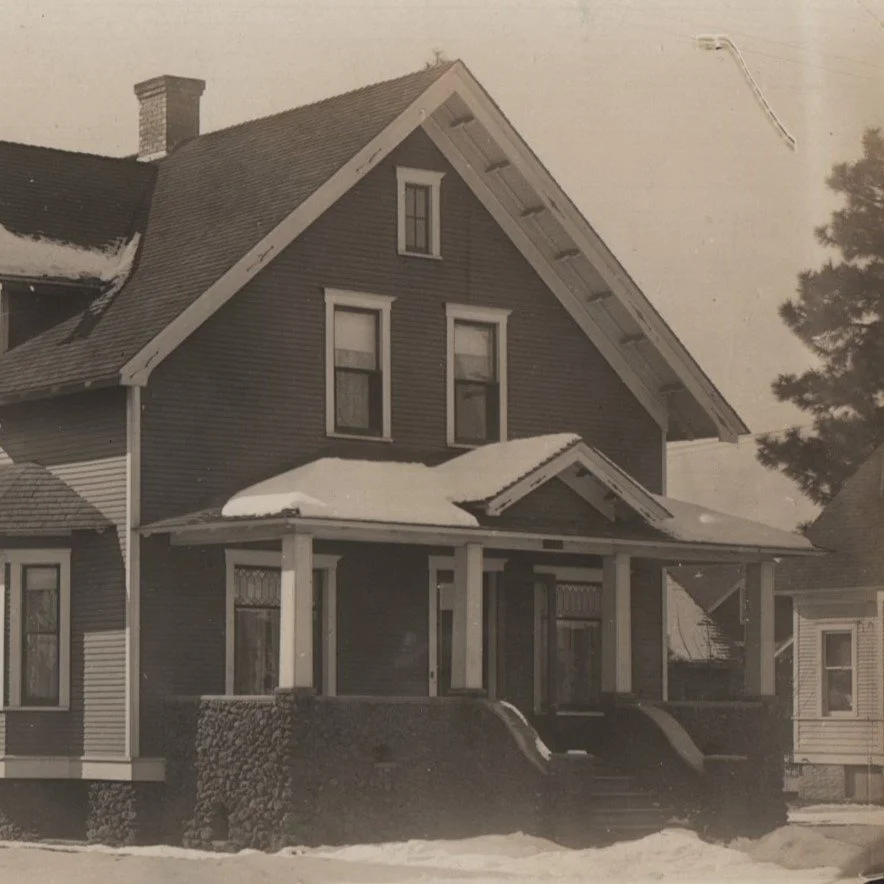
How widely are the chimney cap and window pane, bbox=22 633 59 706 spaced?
9.72m

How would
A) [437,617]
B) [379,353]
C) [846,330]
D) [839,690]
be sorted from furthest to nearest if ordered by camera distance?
[846,330] → [839,690] → [437,617] → [379,353]

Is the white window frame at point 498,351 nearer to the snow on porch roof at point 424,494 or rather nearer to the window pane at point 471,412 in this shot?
the window pane at point 471,412

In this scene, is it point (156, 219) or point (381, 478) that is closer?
point (381, 478)

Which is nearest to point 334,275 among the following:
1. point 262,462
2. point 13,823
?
point 262,462

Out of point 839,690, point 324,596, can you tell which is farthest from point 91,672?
point 839,690

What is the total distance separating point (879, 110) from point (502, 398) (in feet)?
26.7

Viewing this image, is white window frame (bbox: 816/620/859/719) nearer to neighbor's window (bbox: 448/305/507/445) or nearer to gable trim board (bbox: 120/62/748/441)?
gable trim board (bbox: 120/62/748/441)

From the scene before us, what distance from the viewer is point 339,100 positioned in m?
32.2

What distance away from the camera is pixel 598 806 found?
28.6m

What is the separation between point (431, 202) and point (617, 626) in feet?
19.7

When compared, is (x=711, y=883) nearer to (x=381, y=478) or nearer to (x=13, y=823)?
(x=381, y=478)

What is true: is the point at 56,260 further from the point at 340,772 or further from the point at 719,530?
the point at 719,530

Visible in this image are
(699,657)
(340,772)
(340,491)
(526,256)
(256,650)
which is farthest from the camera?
(699,657)

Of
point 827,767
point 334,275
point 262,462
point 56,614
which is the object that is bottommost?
point 827,767
